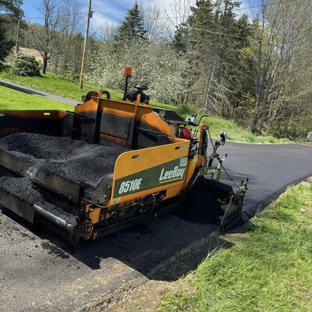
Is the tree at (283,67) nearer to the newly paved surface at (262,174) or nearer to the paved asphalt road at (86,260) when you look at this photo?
the newly paved surface at (262,174)

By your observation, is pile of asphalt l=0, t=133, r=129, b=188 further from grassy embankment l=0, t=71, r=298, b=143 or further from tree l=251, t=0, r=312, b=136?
tree l=251, t=0, r=312, b=136

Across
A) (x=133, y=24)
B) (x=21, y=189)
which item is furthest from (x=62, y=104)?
(x=133, y=24)

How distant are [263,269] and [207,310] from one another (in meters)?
1.20

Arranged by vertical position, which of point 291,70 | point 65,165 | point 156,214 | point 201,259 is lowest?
point 201,259

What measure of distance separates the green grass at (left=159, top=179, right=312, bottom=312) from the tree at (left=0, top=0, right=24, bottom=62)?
57.7 ft

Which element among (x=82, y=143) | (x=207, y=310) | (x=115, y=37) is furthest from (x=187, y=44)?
(x=207, y=310)

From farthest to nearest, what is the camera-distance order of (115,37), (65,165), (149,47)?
(115,37), (149,47), (65,165)

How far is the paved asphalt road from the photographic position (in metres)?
2.89

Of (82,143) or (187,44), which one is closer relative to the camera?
(82,143)

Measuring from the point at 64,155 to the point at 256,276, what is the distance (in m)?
2.66

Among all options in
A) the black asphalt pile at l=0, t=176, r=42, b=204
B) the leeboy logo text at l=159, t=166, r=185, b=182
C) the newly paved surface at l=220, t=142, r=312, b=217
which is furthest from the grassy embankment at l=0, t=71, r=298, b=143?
the leeboy logo text at l=159, t=166, r=185, b=182

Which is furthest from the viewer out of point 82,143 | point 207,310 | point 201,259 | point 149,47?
point 149,47

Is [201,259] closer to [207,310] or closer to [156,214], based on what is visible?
[156,214]

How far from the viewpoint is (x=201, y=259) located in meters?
4.09
